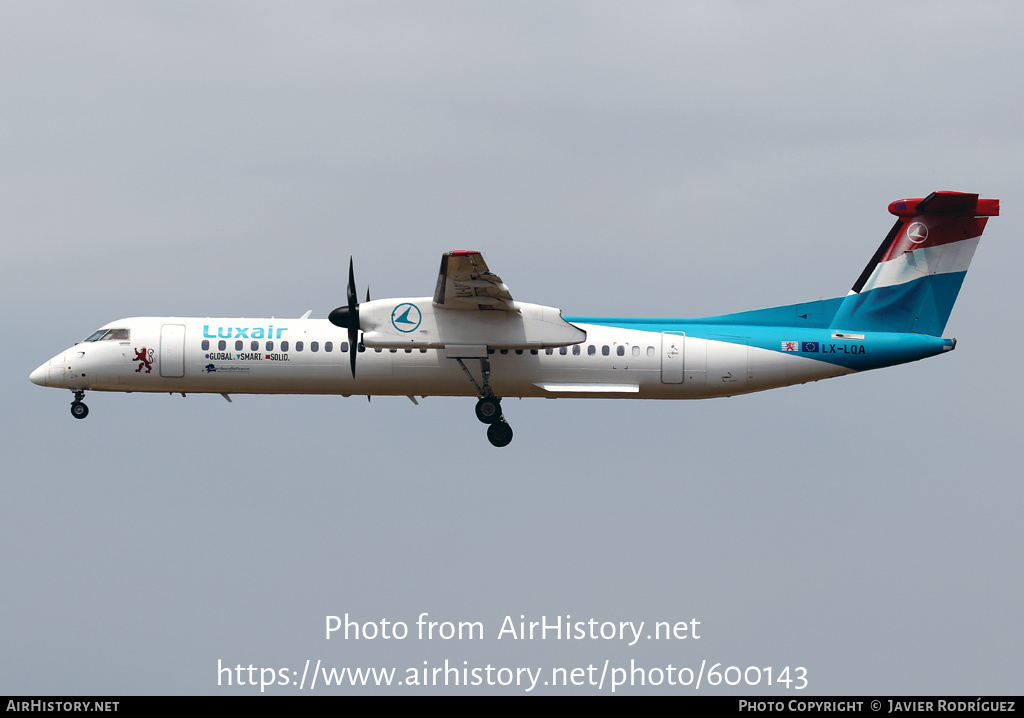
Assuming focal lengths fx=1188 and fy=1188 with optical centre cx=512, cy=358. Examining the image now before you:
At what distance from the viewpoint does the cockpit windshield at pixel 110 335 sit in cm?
2790

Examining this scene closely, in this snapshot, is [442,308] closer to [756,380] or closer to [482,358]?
[482,358]

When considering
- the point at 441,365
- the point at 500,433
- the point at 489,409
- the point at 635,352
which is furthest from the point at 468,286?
the point at 635,352

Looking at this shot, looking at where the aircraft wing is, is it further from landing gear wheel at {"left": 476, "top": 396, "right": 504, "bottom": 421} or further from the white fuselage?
landing gear wheel at {"left": 476, "top": 396, "right": 504, "bottom": 421}

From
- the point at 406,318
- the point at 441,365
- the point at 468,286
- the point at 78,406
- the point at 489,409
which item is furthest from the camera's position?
the point at 78,406

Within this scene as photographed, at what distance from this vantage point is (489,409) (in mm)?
27281

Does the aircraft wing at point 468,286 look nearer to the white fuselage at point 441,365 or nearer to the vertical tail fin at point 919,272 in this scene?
the white fuselage at point 441,365

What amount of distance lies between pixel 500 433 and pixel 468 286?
3943mm

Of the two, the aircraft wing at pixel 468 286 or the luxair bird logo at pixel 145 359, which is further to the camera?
the luxair bird logo at pixel 145 359

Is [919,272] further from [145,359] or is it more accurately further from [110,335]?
[110,335]

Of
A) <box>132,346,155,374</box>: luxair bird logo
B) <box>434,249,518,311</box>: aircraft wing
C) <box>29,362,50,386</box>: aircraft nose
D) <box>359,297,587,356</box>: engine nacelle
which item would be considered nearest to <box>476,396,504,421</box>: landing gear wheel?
<box>359,297,587,356</box>: engine nacelle

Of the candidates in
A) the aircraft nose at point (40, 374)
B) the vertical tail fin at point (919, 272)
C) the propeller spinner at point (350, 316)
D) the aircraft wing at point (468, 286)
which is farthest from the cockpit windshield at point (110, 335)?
the vertical tail fin at point (919, 272)

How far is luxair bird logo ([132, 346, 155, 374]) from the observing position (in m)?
27.6

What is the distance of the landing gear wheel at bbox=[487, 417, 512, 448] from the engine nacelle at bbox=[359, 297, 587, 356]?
196 cm

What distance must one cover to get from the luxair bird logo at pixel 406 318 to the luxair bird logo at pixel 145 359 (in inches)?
243
